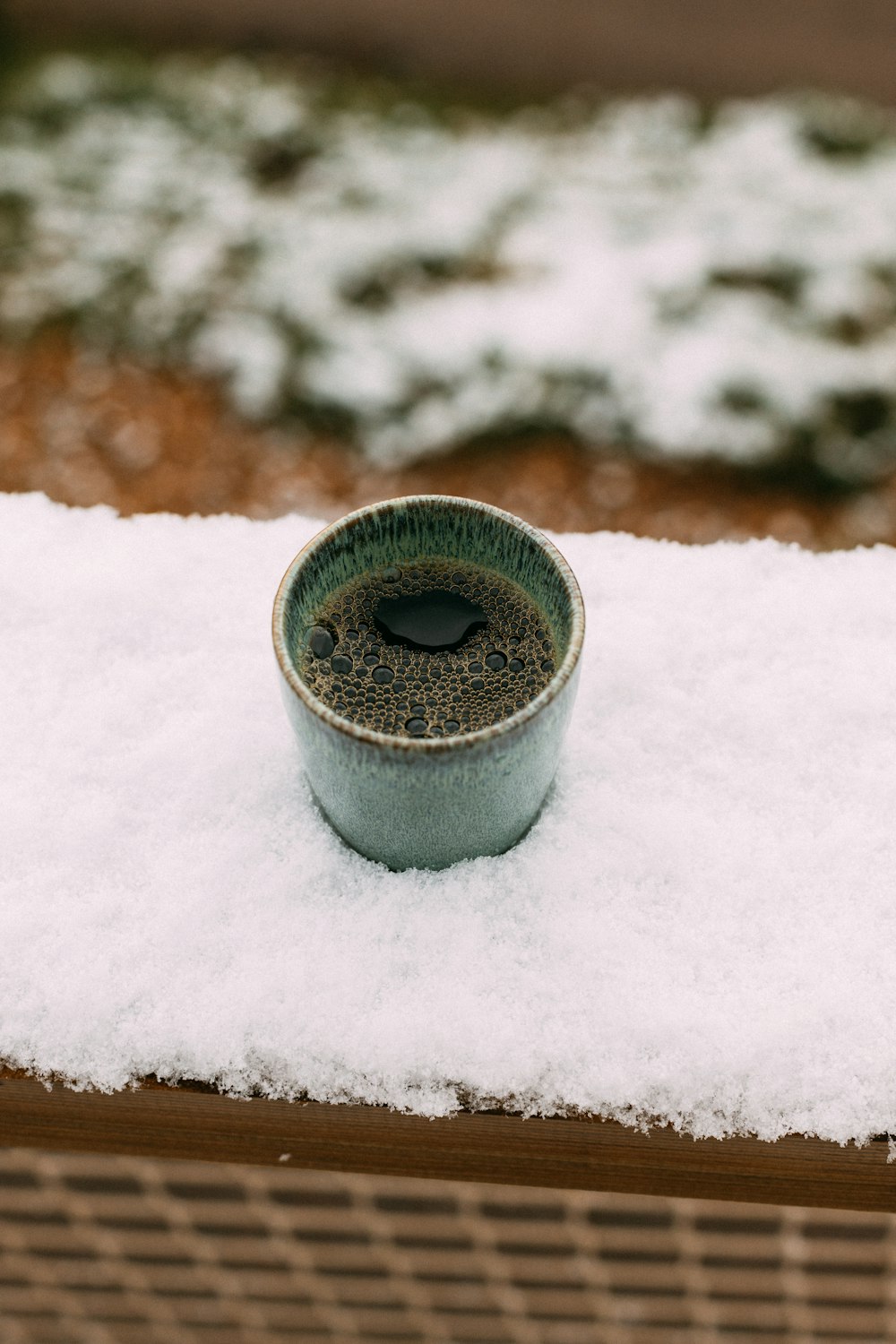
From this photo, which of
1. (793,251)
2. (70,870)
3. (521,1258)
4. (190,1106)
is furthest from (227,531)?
(793,251)

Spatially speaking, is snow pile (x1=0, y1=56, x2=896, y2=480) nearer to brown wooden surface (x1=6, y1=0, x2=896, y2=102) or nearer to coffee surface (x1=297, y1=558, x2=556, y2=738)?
brown wooden surface (x1=6, y1=0, x2=896, y2=102)

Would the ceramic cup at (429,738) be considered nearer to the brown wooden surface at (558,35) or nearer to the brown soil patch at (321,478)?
the brown soil patch at (321,478)

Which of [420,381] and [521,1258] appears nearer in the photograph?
[521,1258]

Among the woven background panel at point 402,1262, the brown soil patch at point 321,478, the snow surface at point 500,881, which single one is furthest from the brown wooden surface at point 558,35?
the woven background panel at point 402,1262

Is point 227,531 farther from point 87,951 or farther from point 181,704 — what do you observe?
point 87,951

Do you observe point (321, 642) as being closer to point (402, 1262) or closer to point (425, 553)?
point (425, 553)

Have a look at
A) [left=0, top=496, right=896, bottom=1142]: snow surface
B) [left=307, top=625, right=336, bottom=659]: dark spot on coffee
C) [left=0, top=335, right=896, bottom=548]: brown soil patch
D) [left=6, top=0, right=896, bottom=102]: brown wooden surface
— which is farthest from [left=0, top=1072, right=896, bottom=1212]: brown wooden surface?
[left=6, top=0, right=896, bottom=102]: brown wooden surface

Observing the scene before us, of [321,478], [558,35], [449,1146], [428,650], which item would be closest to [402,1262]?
[449,1146]
